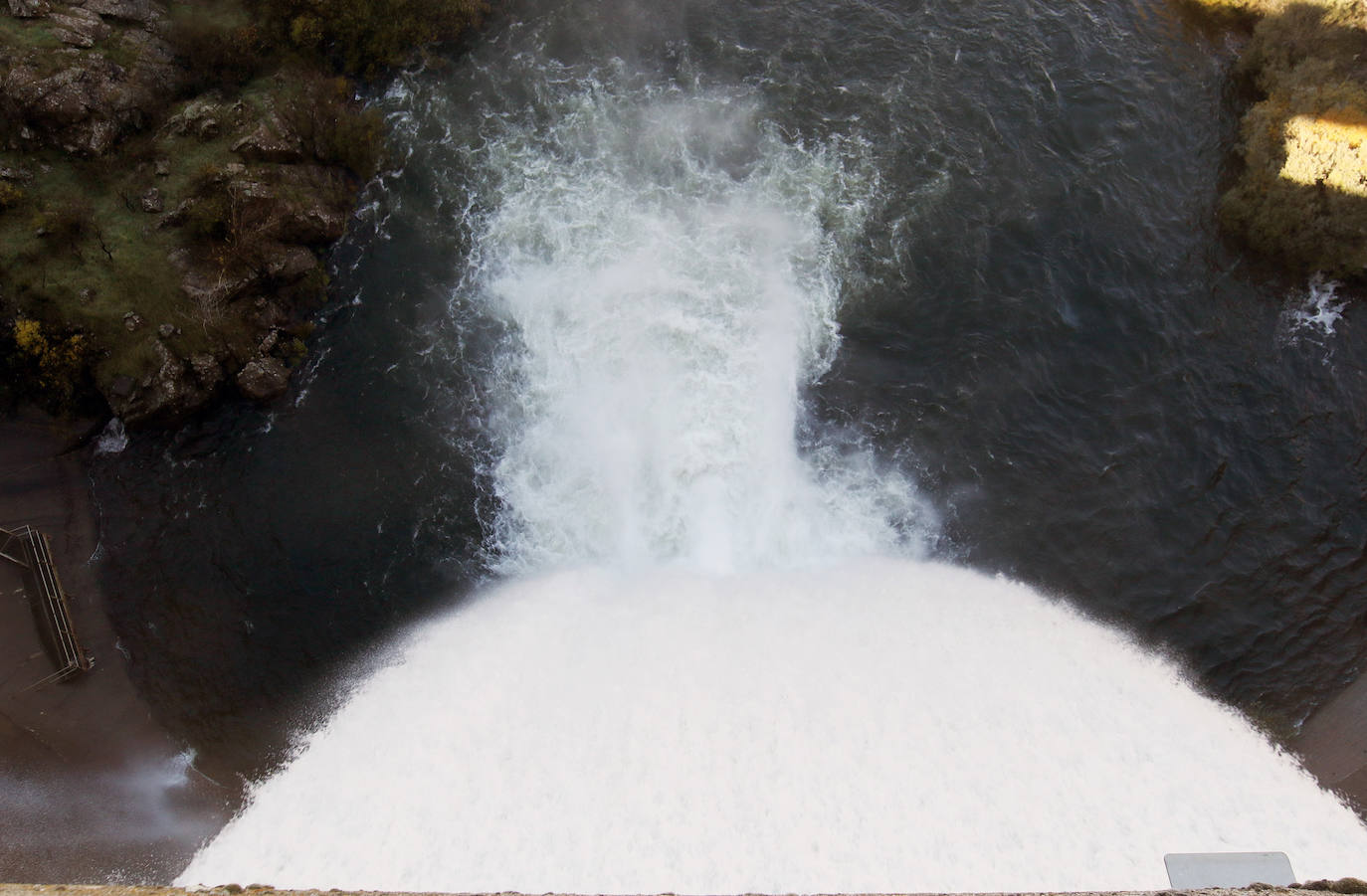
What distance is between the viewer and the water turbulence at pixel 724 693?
21.2m

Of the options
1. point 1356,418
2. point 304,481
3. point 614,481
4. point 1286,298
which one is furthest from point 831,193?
point 304,481

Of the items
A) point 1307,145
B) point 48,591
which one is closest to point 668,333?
point 48,591

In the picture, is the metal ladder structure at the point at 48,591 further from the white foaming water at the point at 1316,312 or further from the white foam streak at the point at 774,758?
the white foaming water at the point at 1316,312

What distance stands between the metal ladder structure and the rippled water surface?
127 cm

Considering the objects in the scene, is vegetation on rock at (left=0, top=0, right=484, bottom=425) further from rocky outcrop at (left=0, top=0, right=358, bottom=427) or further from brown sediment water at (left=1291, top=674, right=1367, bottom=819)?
brown sediment water at (left=1291, top=674, right=1367, bottom=819)

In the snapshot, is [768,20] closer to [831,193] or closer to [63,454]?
[831,193]

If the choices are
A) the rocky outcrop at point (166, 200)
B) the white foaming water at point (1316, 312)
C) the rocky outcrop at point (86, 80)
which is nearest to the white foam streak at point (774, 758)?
the rocky outcrop at point (166, 200)

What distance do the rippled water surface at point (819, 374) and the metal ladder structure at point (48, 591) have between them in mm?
1271

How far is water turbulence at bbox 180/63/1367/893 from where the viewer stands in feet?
69.6

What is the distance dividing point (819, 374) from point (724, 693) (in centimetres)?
1110

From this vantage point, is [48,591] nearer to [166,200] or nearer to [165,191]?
[166,200]

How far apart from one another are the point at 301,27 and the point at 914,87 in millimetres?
24549

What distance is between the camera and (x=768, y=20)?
1417 inches

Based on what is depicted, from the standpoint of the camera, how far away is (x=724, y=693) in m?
23.1
